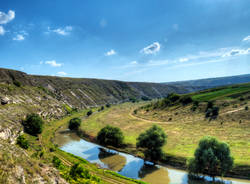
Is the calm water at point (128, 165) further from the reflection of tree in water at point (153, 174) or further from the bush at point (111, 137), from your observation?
the bush at point (111, 137)

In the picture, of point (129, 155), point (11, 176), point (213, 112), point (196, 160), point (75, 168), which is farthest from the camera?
point (213, 112)

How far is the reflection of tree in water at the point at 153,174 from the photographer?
123ft

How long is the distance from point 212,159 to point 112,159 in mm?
29959

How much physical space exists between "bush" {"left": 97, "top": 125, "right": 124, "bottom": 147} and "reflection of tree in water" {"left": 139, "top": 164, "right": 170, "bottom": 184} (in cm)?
1589

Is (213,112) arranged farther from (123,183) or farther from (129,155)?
(123,183)

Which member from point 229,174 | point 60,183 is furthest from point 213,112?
point 60,183

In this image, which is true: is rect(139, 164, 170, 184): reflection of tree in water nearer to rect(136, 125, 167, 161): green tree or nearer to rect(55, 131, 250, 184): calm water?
rect(55, 131, 250, 184): calm water

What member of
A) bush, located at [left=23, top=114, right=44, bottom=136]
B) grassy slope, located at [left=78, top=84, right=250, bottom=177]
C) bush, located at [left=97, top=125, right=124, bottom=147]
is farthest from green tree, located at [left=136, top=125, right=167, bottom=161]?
bush, located at [left=23, top=114, right=44, bottom=136]

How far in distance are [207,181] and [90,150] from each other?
40434 millimetres

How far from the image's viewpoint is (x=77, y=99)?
16012 centimetres

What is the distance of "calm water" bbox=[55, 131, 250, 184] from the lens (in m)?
A: 37.6

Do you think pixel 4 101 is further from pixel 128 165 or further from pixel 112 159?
pixel 128 165

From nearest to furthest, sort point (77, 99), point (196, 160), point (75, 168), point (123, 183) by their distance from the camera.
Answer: point (75, 168) < point (123, 183) < point (196, 160) < point (77, 99)

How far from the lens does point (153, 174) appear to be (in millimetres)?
40656
